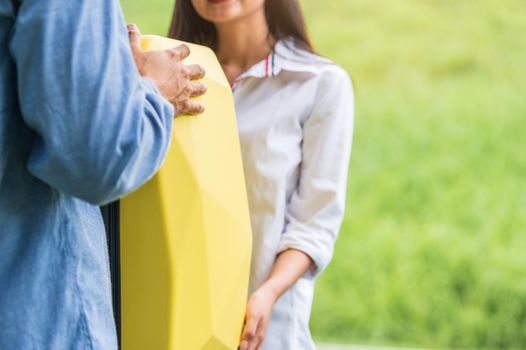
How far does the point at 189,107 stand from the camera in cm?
113

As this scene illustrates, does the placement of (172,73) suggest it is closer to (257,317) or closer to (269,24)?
(257,317)

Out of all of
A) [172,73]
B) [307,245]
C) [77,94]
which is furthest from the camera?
[307,245]

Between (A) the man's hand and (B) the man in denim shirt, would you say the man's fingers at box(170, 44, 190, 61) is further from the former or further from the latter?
(B) the man in denim shirt

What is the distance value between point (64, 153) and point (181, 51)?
34cm

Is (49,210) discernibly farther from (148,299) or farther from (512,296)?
(512,296)

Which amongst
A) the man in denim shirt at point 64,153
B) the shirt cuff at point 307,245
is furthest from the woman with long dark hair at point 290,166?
the man in denim shirt at point 64,153

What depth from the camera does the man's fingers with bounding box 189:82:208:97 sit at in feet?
3.76

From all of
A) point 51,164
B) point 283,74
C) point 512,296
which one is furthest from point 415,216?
point 51,164

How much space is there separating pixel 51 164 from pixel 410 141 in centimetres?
397

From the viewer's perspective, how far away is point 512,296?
4480mm

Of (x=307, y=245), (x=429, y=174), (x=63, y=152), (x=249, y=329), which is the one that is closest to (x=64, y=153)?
(x=63, y=152)

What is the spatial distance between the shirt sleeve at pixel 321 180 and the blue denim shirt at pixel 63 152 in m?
0.53

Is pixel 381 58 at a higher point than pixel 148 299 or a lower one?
lower

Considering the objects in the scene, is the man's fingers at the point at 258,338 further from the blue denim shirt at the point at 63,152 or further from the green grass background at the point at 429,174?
the green grass background at the point at 429,174
